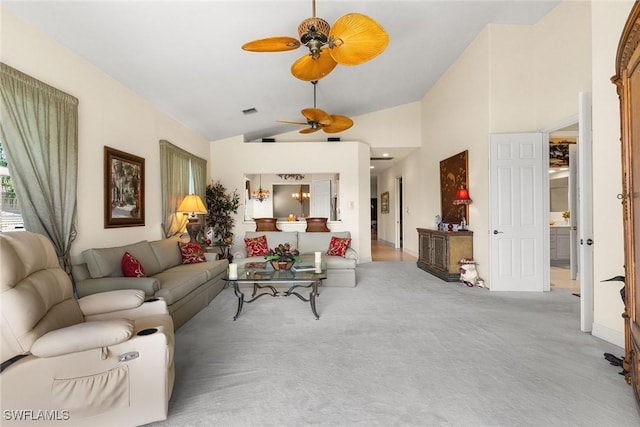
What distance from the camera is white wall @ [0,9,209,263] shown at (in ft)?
8.36

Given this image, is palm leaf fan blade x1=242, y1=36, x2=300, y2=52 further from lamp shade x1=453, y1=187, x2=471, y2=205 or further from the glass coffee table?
lamp shade x1=453, y1=187, x2=471, y2=205

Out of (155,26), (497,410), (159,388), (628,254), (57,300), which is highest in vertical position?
(155,26)

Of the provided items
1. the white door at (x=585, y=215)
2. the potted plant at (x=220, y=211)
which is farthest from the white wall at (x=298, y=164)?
the white door at (x=585, y=215)

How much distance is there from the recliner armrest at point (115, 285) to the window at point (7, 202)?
734 mm

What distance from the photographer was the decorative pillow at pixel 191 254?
4434 millimetres

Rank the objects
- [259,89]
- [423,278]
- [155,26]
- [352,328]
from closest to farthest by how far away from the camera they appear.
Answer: [155,26], [352,328], [259,89], [423,278]

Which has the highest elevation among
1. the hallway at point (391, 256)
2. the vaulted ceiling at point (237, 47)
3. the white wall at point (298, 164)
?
the vaulted ceiling at point (237, 47)

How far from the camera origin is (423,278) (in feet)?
17.5

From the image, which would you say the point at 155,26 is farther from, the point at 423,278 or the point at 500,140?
the point at 423,278

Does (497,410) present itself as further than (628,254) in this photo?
No

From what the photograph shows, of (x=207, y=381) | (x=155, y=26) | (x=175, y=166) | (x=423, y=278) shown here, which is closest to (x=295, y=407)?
(x=207, y=381)

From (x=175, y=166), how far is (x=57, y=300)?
3.57 meters

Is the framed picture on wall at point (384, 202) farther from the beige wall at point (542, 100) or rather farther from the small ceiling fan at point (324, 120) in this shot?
the small ceiling fan at point (324, 120)

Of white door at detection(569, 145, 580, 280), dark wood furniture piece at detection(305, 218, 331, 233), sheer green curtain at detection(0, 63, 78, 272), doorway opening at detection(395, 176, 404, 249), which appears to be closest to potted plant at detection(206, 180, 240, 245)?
dark wood furniture piece at detection(305, 218, 331, 233)
